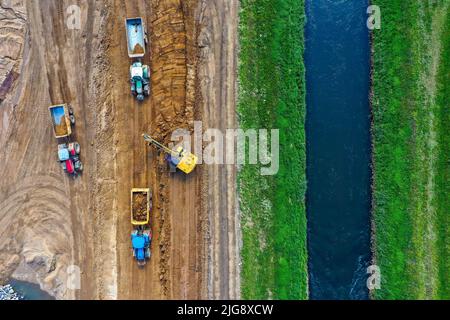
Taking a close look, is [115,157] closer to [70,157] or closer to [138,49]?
[70,157]

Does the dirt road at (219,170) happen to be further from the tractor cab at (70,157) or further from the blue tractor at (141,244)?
the tractor cab at (70,157)

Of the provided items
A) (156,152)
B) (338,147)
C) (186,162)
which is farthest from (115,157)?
(338,147)

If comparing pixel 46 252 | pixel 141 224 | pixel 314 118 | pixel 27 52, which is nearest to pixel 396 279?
pixel 314 118

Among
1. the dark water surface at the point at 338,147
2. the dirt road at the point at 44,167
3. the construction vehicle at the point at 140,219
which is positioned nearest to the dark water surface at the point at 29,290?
the dirt road at the point at 44,167

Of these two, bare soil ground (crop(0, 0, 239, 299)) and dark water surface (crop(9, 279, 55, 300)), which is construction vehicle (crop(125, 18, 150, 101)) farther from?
dark water surface (crop(9, 279, 55, 300))

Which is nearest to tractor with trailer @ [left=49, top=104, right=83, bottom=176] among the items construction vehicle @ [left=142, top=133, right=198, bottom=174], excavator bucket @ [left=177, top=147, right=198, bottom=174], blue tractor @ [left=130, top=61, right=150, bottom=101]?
blue tractor @ [left=130, top=61, right=150, bottom=101]
